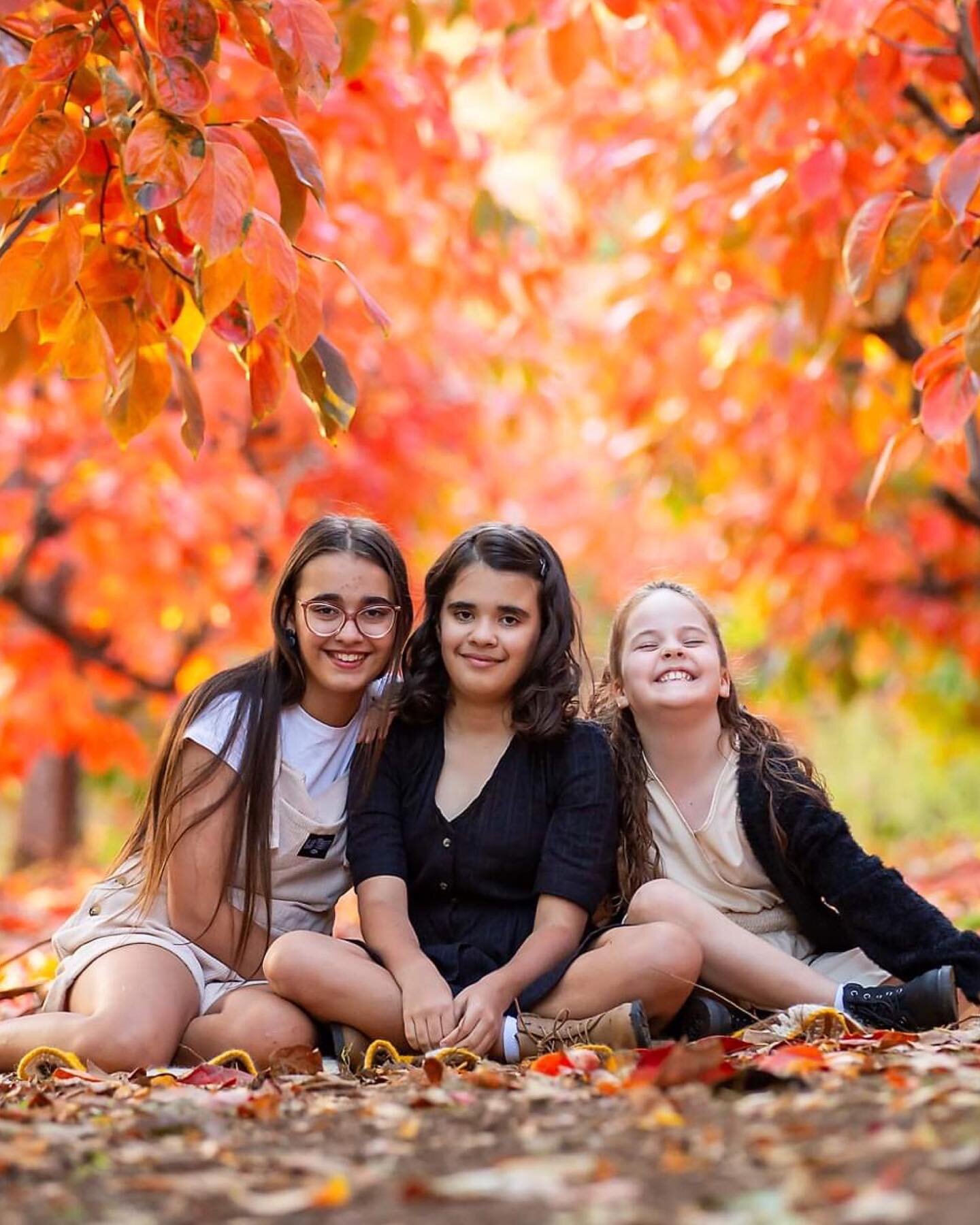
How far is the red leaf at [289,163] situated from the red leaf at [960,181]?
0.92 m

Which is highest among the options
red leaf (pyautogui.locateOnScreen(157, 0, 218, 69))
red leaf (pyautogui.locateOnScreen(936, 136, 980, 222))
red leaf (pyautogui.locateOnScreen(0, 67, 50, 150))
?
red leaf (pyautogui.locateOnScreen(157, 0, 218, 69))

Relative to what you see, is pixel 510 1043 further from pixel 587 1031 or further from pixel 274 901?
pixel 274 901

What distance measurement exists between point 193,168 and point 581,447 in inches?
327

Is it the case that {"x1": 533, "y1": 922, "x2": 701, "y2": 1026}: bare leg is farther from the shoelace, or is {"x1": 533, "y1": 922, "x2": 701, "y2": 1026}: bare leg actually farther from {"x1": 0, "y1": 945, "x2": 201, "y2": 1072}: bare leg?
{"x1": 0, "y1": 945, "x2": 201, "y2": 1072}: bare leg

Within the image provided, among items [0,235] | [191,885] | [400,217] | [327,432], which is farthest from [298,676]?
[400,217]

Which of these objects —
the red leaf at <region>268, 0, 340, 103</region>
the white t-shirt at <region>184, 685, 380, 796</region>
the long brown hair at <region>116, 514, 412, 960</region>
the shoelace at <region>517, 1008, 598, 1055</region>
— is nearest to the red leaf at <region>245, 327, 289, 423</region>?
the red leaf at <region>268, 0, 340, 103</region>

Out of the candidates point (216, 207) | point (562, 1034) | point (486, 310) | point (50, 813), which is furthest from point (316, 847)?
point (50, 813)

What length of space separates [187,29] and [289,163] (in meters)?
0.24

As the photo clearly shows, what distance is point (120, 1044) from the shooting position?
243 centimetres

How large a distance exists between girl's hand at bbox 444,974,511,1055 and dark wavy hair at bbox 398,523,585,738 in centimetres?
47

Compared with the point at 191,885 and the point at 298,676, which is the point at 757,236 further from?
the point at 191,885

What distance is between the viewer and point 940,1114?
150 centimetres

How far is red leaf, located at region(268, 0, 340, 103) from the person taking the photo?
6.58 feet

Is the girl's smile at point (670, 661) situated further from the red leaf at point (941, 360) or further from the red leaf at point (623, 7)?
the red leaf at point (623, 7)
